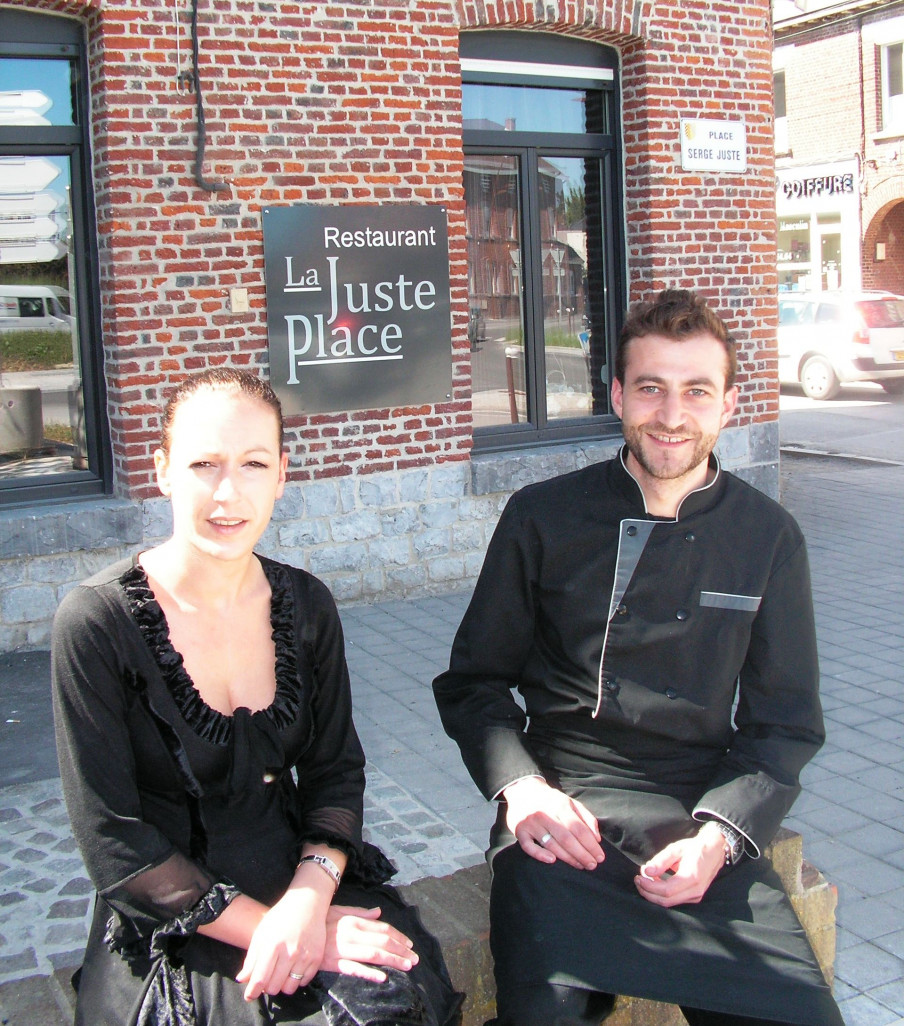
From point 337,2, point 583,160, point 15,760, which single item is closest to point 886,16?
point 583,160

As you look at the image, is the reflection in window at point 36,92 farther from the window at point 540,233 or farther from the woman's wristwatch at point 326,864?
the woman's wristwatch at point 326,864

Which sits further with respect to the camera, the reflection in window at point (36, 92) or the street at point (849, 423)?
the street at point (849, 423)

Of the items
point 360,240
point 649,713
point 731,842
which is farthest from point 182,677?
point 360,240

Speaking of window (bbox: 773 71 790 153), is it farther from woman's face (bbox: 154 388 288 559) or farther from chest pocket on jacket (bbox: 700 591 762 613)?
woman's face (bbox: 154 388 288 559)

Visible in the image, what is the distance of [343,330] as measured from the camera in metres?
6.91

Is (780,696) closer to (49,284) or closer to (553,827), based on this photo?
(553,827)

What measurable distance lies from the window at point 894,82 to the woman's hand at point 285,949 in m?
26.2

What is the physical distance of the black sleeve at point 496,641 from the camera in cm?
267

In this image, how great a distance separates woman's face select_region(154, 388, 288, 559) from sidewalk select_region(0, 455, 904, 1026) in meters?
0.97

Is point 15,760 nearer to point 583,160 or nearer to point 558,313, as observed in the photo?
point 558,313

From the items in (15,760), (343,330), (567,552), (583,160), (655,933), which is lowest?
(15,760)

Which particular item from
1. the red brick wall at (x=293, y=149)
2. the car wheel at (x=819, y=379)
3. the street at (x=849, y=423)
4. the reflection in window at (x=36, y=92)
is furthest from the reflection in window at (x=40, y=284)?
the car wheel at (x=819, y=379)

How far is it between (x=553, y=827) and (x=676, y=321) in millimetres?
1153

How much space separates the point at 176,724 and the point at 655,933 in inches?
38.5
